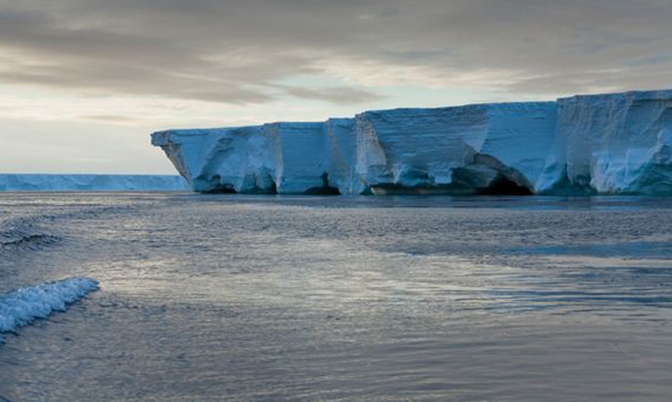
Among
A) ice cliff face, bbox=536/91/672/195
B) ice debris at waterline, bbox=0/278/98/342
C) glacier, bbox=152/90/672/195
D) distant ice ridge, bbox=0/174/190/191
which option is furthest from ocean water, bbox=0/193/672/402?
distant ice ridge, bbox=0/174/190/191

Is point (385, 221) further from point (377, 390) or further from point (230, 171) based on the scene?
point (230, 171)

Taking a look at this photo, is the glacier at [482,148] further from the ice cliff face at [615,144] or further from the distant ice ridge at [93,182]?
the distant ice ridge at [93,182]

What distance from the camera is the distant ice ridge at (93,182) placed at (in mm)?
104938

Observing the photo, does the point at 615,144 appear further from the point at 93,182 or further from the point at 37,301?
the point at 93,182

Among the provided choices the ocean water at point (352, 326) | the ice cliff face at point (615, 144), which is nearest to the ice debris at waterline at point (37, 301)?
the ocean water at point (352, 326)

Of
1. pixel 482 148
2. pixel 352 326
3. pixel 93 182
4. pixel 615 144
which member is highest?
pixel 615 144

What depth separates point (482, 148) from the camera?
3431 cm

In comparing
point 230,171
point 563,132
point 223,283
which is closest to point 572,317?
point 223,283

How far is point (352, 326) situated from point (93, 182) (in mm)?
111460

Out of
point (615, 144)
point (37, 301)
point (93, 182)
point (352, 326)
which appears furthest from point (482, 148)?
point (93, 182)

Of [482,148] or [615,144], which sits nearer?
[615,144]

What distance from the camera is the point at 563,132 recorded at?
3419 centimetres

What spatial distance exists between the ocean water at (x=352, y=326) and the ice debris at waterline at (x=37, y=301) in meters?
0.13

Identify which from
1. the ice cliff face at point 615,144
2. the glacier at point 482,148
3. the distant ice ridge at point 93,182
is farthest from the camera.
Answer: the distant ice ridge at point 93,182
